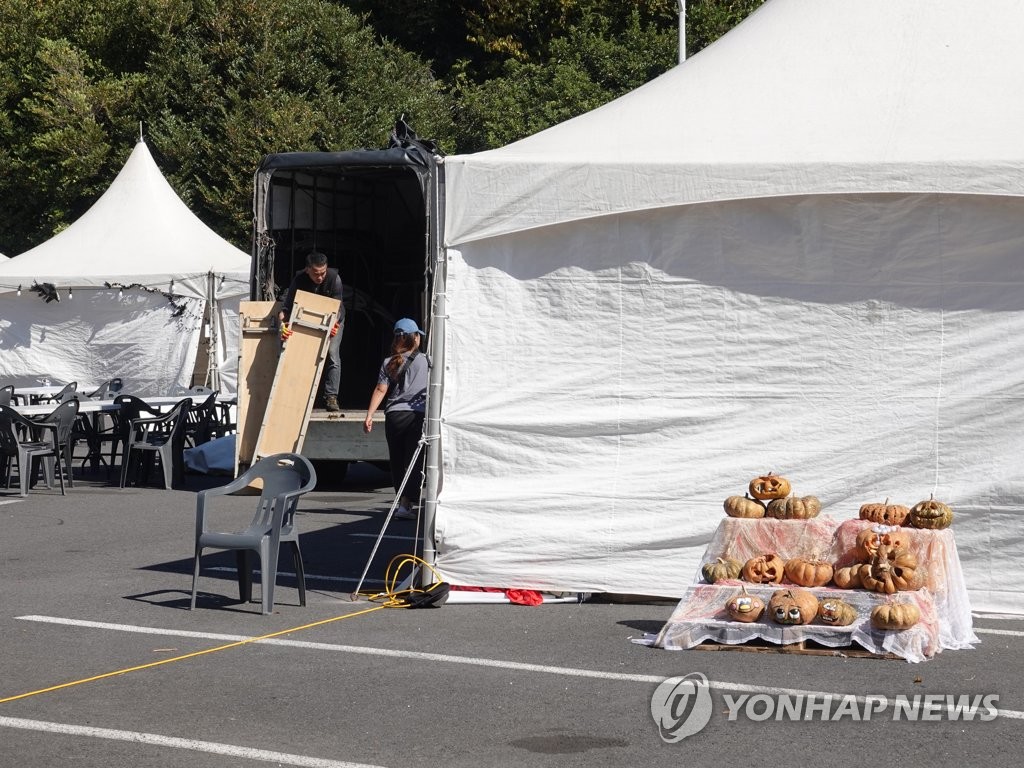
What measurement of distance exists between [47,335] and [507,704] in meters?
18.4

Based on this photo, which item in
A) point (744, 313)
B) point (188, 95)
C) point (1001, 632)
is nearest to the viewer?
point (1001, 632)

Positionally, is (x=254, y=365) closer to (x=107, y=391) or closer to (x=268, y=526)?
(x=268, y=526)

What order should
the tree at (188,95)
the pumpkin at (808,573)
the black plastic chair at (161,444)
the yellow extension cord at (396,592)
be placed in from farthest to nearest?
the tree at (188,95) < the black plastic chair at (161,444) < the yellow extension cord at (396,592) < the pumpkin at (808,573)

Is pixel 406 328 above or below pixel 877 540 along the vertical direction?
above

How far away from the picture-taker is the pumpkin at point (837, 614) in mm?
7066

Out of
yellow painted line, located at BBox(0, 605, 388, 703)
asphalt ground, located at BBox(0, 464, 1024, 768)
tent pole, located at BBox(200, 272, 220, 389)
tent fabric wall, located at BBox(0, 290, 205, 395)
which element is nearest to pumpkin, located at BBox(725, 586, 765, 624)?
asphalt ground, located at BBox(0, 464, 1024, 768)

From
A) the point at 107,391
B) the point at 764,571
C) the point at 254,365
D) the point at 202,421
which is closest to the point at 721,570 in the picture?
the point at 764,571

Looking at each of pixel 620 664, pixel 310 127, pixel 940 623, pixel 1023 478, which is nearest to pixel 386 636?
pixel 620 664

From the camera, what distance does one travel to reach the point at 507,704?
6133 millimetres

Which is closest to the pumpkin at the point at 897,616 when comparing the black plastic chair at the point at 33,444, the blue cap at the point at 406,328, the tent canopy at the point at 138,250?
the blue cap at the point at 406,328

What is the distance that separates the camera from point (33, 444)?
1402 centimetres

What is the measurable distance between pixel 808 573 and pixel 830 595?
7.1 inches

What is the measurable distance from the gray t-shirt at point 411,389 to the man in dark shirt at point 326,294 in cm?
330

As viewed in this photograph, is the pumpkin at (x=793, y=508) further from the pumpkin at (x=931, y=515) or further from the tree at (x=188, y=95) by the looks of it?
the tree at (x=188, y=95)
